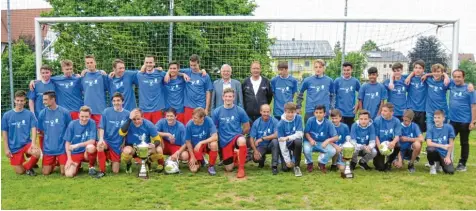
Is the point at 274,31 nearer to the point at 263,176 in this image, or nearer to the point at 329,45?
the point at 329,45

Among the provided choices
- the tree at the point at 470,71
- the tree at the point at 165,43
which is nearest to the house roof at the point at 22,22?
the tree at the point at 165,43

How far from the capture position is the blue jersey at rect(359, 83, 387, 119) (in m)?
6.60

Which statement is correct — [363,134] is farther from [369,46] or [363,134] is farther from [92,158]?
[92,158]

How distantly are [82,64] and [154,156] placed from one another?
383 cm

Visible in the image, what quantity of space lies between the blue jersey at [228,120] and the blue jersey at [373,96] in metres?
1.84

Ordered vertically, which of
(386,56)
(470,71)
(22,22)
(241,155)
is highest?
(22,22)

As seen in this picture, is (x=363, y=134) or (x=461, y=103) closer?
(x=363, y=134)

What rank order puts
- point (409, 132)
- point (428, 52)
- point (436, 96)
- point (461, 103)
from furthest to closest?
point (428, 52)
point (436, 96)
point (461, 103)
point (409, 132)

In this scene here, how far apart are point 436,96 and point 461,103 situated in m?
0.34

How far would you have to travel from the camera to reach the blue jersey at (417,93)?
6637 millimetres

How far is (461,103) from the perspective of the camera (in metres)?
6.30

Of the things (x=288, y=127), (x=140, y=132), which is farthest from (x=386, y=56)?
(x=140, y=132)

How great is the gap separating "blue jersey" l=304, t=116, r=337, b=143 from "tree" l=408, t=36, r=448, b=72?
9.71 feet

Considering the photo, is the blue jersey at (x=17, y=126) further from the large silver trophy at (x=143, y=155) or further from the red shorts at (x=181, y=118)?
the red shorts at (x=181, y=118)
